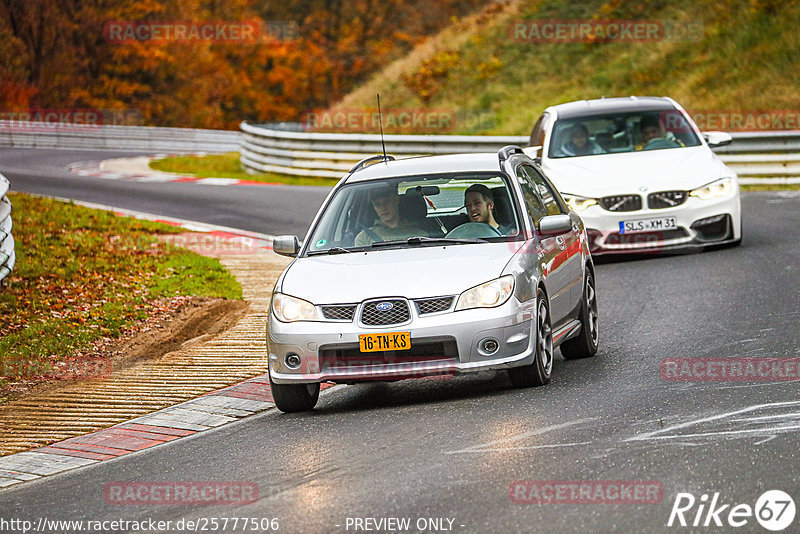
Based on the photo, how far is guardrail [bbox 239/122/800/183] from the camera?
78.5 ft

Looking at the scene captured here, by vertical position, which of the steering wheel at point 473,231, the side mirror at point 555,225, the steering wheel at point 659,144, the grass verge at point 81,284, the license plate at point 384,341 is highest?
the side mirror at point 555,225

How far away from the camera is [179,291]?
14352mm

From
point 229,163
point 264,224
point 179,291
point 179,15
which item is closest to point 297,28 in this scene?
point 179,15

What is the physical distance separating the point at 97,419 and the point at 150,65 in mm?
55953

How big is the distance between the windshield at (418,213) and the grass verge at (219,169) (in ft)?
58.4

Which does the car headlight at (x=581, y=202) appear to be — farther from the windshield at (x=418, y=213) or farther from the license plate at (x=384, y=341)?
the license plate at (x=384, y=341)

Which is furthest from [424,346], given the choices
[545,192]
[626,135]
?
[626,135]

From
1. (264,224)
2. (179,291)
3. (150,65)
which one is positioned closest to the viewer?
(179,291)

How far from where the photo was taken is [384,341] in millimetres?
8383

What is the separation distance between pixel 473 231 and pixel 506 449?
2.61 m

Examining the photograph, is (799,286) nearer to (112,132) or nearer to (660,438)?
(660,438)

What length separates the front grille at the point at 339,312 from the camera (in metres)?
8.51

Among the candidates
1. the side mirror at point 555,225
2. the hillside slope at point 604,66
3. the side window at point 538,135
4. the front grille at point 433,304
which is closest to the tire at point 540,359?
the side mirror at point 555,225

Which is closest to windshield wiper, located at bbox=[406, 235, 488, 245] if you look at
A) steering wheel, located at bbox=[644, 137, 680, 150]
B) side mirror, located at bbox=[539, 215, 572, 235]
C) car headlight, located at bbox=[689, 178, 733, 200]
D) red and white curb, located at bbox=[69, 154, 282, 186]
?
side mirror, located at bbox=[539, 215, 572, 235]
